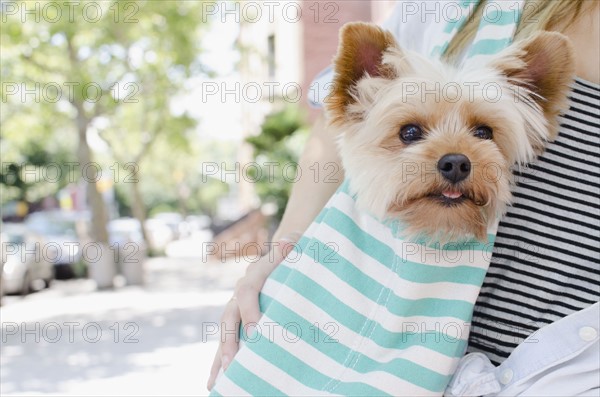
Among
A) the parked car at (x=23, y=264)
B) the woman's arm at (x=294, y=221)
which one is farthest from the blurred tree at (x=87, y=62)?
the woman's arm at (x=294, y=221)

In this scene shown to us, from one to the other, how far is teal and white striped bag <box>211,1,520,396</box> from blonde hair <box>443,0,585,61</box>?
0.06 m

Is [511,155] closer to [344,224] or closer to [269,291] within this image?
[344,224]

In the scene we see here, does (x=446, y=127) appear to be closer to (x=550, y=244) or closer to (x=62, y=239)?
(x=550, y=244)

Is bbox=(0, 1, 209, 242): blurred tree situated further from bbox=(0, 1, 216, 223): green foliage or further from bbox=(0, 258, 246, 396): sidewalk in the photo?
bbox=(0, 258, 246, 396): sidewalk

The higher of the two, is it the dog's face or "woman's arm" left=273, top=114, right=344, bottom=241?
the dog's face

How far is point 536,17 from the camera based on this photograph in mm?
1622

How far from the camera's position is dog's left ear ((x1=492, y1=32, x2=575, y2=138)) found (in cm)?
147

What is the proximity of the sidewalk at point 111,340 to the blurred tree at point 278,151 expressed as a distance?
2.76m

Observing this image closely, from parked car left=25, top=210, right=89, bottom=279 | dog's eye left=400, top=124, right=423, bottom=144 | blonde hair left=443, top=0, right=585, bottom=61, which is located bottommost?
parked car left=25, top=210, right=89, bottom=279

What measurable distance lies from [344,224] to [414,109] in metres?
0.31

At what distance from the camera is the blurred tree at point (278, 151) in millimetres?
15680

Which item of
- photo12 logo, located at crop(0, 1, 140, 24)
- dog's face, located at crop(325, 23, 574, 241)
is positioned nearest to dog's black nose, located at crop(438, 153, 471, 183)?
dog's face, located at crop(325, 23, 574, 241)

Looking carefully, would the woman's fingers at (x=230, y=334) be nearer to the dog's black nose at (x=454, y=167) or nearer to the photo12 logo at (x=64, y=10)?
the dog's black nose at (x=454, y=167)

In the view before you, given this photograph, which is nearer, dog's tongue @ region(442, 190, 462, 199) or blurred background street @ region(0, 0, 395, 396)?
dog's tongue @ region(442, 190, 462, 199)
